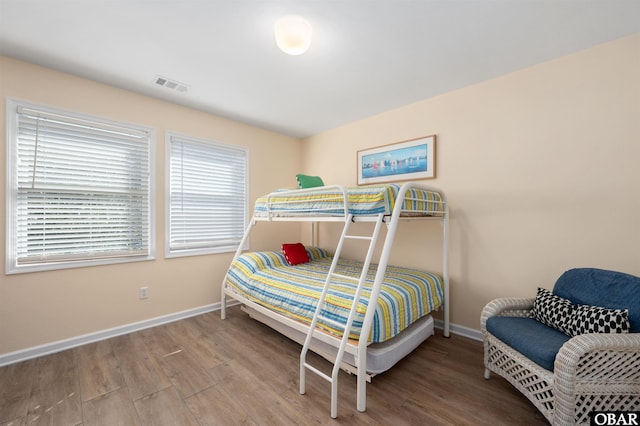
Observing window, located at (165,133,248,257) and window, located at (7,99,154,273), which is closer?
window, located at (7,99,154,273)

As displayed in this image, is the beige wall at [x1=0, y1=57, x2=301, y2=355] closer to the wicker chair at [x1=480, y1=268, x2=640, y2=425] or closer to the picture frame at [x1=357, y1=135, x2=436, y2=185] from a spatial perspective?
the picture frame at [x1=357, y1=135, x2=436, y2=185]

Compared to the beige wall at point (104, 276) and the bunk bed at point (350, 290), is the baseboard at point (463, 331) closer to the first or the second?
the bunk bed at point (350, 290)

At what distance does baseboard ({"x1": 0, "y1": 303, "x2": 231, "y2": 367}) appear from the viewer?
213 centimetres

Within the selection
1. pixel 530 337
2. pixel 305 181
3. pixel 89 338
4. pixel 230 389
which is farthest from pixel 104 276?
pixel 530 337

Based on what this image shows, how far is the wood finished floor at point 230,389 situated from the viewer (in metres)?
1.57

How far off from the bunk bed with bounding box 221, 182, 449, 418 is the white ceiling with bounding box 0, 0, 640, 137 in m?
1.06

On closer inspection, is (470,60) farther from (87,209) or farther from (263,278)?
(87,209)

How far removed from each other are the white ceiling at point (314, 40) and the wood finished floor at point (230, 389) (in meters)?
2.47

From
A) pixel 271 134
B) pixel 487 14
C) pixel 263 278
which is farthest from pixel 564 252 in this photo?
pixel 271 134

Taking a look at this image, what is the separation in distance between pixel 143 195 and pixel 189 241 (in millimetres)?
709

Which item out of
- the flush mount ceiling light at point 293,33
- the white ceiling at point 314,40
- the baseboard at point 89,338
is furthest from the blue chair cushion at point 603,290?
the baseboard at point 89,338

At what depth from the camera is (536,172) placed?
88.2 inches

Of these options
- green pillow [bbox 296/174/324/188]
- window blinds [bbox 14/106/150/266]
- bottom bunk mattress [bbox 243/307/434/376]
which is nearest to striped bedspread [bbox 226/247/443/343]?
bottom bunk mattress [bbox 243/307/434/376]

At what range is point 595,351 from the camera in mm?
1309
